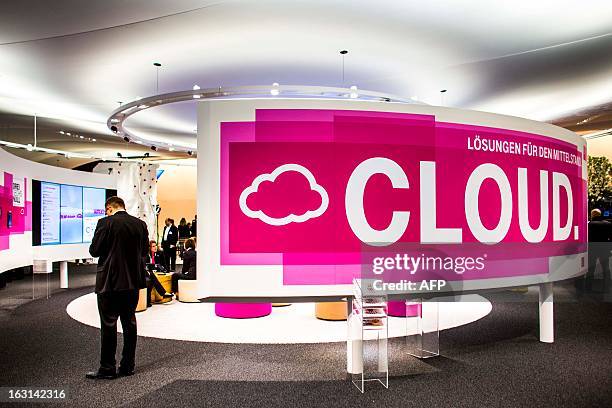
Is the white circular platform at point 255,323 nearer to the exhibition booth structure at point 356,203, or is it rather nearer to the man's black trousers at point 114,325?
the exhibition booth structure at point 356,203

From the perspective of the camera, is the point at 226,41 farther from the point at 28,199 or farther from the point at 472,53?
the point at 28,199

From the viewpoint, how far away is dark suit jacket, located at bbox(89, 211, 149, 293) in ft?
12.8

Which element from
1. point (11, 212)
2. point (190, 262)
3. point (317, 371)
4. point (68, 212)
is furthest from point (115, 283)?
point (68, 212)

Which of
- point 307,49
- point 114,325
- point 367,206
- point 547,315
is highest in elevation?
point 307,49

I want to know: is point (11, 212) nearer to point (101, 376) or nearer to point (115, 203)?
point (115, 203)

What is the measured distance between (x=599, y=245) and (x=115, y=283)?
322 inches

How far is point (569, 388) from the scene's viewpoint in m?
3.62

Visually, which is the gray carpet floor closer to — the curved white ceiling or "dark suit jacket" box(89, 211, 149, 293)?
"dark suit jacket" box(89, 211, 149, 293)

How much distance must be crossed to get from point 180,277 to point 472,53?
567 centimetres

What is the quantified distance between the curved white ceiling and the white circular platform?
3385mm

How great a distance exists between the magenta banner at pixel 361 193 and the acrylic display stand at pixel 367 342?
0.24 metres

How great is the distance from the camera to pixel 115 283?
12.8ft

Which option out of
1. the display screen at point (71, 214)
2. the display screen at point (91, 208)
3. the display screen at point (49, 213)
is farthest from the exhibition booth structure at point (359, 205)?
the display screen at point (91, 208)

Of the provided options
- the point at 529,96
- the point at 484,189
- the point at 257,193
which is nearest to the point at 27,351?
the point at 257,193
